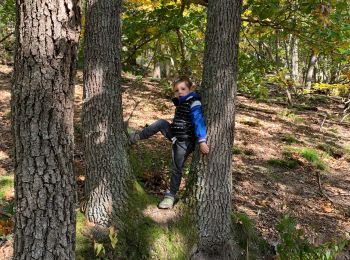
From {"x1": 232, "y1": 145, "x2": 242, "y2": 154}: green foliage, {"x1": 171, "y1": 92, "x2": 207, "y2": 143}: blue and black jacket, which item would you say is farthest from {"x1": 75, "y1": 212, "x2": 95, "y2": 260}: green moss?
{"x1": 232, "y1": 145, "x2": 242, "y2": 154}: green foliage

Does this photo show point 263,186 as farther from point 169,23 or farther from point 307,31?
point 169,23

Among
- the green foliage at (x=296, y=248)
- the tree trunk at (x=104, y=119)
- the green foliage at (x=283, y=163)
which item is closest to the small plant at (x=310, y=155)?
the green foliage at (x=283, y=163)

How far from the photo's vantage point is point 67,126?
2.69 meters

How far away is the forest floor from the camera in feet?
19.6

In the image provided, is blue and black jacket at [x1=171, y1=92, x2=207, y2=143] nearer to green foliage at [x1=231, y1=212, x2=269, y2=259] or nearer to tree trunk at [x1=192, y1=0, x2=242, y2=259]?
tree trunk at [x1=192, y1=0, x2=242, y2=259]

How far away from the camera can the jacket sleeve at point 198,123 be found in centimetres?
454

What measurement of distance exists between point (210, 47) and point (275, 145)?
5.49 meters

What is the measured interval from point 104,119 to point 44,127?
184cm

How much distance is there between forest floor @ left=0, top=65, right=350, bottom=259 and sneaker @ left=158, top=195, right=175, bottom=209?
0.39ft

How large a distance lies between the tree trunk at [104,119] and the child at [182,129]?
0.52m

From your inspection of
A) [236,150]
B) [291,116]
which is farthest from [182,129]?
[291,116]

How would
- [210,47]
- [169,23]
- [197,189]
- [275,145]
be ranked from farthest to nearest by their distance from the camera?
[275,145] → [169,23] → [197,189] → [210,47]

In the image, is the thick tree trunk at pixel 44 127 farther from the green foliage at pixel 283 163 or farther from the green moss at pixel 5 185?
the green foliage at pixel 283 163

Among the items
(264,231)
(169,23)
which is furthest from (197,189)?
(169,23)
